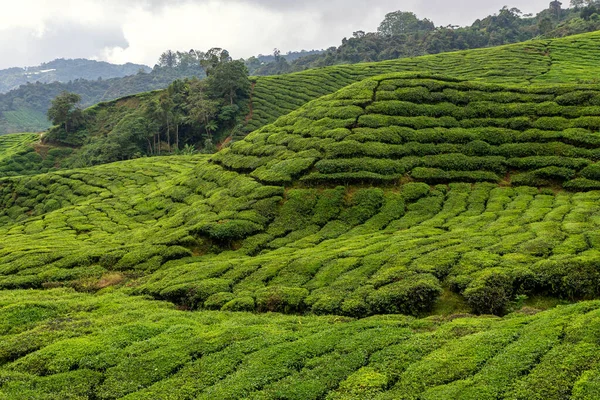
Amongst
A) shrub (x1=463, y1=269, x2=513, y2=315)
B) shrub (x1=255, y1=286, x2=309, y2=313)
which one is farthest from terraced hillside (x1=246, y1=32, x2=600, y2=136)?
shrub (x1=255, y1=286, x2=309, y2=313)

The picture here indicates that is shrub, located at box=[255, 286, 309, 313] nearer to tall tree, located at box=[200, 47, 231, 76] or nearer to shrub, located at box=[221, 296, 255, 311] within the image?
shrub, located at box=[221, 296, 255, 311]

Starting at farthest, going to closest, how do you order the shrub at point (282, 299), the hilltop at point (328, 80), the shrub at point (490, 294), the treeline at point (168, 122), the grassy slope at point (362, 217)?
the treeline at point (168, 122) < the hilltop at point (328, 80) < the shrub at point (282, 299) < the grassy slope at point (362, 217) < the shrub at point (490, 294)

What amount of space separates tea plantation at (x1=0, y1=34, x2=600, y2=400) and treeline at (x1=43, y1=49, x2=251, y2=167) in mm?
30636

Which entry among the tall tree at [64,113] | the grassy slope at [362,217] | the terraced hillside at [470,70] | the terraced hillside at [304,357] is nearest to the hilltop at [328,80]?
the terraced hillside at [470,70]

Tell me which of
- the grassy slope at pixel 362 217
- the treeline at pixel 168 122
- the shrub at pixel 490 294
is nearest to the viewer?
the shrub at pixel 490 294

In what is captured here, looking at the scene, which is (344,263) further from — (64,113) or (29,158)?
(64,113)

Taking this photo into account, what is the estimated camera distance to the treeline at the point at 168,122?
78250 mm

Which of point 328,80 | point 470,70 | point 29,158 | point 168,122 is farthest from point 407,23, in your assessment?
point 29,158

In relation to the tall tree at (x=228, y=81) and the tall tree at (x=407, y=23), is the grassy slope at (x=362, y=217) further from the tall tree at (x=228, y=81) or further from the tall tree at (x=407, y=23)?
the tall tree at (x=407, y=23)

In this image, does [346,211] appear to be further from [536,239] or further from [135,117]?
[135,117]

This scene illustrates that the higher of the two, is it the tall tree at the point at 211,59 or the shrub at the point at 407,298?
the tall tree at the point at 211,59

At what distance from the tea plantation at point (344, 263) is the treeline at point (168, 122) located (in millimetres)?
30636

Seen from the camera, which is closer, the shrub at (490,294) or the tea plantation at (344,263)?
the tea plantation at (344,263)

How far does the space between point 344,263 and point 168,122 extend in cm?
7082
